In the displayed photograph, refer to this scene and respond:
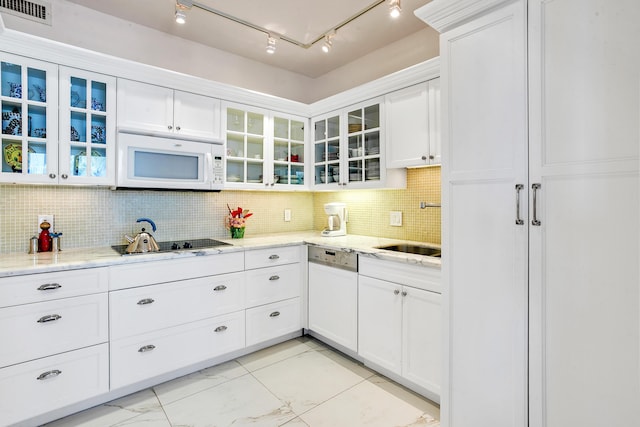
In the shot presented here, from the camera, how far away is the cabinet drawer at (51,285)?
170 centimetres

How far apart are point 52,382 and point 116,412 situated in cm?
39

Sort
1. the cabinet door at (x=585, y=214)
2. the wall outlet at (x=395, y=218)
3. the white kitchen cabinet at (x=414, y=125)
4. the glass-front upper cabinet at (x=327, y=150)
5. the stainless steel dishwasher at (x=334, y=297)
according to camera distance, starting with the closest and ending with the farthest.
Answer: the cabinet door at (x=585, y=214) → the white kitchen cabinet at (x=414, y=125) → the stainless steel dishwasher at (x=334, y=297) → the wall outlet at (x=395, y=218) → the glass-front upper cabinet at (x=327, y=150)

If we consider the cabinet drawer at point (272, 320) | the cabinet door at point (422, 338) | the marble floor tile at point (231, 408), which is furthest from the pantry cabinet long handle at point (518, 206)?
the cabinet drawer at point (272, 320)

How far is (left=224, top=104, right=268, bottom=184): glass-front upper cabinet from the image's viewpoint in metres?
2.88

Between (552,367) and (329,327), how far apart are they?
1.69 metres

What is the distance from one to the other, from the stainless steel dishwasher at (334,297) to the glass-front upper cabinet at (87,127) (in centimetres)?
170

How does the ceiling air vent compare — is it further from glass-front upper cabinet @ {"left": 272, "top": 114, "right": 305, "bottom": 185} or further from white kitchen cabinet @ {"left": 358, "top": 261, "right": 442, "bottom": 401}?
white kitchen cabinet @ {"left": 358, "top": 261, "right": 442, "bottom": 401}

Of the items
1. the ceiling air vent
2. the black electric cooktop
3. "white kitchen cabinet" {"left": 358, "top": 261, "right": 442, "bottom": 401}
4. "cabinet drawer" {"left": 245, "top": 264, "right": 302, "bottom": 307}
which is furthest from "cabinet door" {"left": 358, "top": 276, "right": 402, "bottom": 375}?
the ceiling air vent

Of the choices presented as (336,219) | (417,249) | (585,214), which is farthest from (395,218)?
(585,214)

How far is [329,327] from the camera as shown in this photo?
2.71 meters

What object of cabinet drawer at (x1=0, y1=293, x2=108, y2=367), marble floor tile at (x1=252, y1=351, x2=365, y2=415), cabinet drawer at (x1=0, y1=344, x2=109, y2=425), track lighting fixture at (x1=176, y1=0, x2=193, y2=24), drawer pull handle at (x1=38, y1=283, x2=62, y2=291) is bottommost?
marble floor tile at (x1=252, y1=351, x2=365, y2=415)

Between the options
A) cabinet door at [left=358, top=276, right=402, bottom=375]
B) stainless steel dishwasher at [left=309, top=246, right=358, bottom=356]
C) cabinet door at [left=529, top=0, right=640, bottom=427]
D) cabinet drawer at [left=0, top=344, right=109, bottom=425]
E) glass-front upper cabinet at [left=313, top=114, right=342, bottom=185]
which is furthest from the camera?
glass-front upper cabinet at [left=313, top=114, right=342, bottom=185]

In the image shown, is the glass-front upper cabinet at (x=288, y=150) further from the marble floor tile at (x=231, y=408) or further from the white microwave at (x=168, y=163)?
the marble floor tile at (x=231, y=408)

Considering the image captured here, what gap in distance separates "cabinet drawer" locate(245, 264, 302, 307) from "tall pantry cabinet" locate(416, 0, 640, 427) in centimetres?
153
